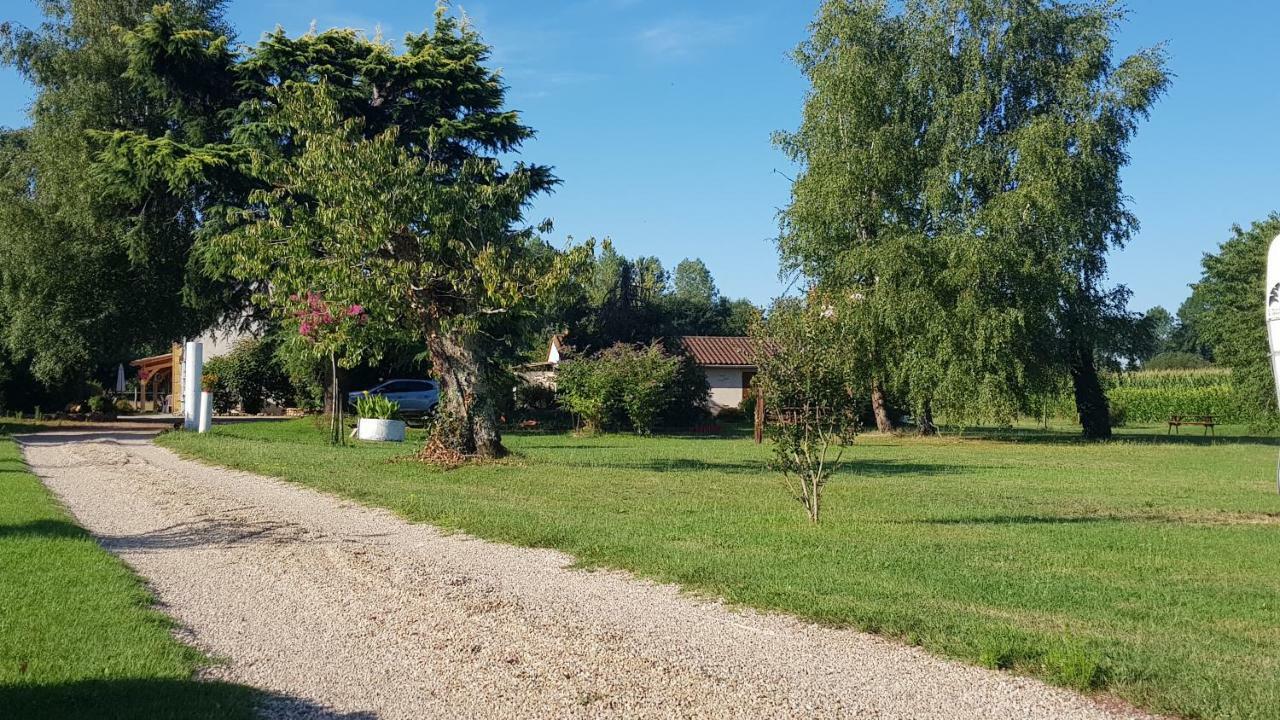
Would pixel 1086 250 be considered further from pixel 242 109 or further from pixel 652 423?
pixel 242 109

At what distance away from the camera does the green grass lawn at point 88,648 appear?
516 centimetres

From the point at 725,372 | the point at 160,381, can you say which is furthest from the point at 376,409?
the point at 160,381

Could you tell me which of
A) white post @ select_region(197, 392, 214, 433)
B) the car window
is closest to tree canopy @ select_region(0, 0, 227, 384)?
white post @ select_region(197, 392, 214, 433)

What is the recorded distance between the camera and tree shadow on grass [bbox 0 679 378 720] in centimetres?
500

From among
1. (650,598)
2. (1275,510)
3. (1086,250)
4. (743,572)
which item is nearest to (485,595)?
(650,598)

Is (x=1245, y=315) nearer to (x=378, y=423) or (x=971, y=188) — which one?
(x=971, y=188)

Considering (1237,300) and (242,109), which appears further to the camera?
(1237,300)

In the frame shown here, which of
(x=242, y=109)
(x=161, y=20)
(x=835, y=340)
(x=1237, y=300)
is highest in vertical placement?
(x=161, y=20)

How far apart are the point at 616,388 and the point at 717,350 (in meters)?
16.9

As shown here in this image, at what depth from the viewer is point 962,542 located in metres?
11.0

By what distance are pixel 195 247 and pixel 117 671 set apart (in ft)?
90.5

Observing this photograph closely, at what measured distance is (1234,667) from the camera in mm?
6043

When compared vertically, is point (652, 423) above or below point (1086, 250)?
below

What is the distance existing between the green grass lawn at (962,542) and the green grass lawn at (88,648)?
152 inches
